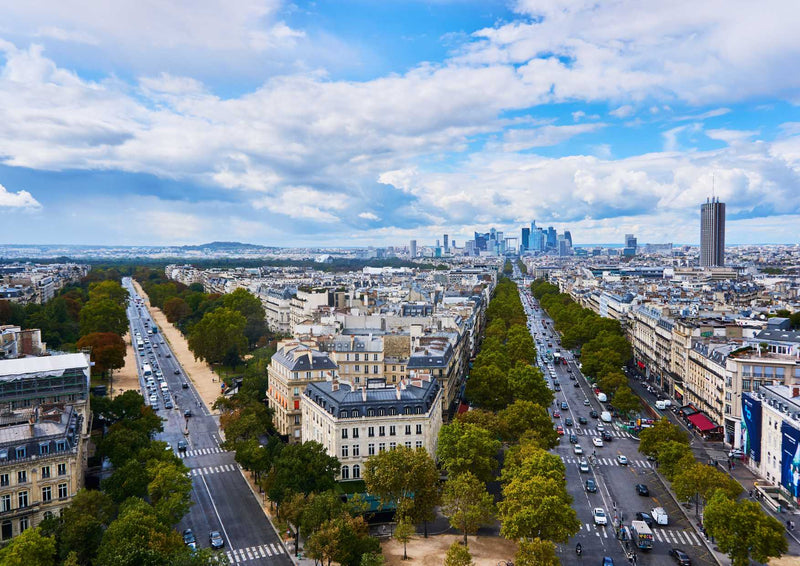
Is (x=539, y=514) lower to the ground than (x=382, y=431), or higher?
lower

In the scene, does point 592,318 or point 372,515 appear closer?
point 372,515

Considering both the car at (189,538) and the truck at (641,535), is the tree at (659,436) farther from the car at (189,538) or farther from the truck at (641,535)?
the car at (189,538)

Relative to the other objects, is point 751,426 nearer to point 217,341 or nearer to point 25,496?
point 25,496

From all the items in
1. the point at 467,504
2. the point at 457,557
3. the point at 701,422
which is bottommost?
the point at 701,422

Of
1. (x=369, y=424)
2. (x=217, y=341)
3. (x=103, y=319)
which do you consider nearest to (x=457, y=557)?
(x=369, y=424)

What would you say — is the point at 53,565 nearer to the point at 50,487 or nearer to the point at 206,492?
the point at 50,487

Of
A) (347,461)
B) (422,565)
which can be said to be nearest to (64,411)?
(347,461)
